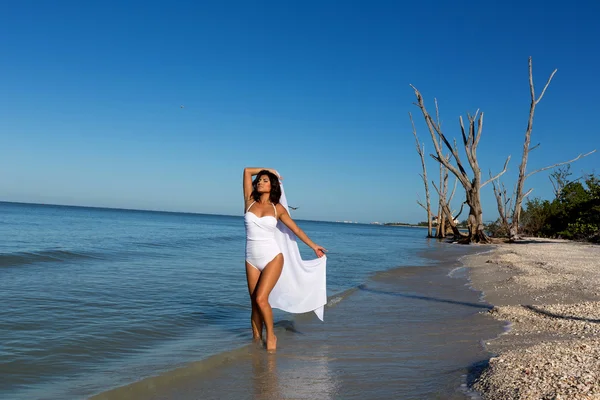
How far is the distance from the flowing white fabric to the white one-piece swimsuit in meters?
0.40

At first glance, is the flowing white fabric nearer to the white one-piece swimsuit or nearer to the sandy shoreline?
the white one-piece swimsuit

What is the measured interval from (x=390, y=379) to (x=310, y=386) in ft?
2.33

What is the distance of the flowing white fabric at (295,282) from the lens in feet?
19.0

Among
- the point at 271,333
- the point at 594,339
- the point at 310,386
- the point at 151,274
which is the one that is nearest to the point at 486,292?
the point at 594,339

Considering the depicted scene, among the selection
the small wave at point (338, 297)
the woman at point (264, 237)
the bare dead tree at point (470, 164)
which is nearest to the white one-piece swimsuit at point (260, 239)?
the woman at point (264, 237)

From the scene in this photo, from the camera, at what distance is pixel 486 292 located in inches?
378

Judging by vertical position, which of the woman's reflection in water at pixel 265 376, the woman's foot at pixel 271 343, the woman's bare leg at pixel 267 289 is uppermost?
the woman's bare leg at pixel 267 289

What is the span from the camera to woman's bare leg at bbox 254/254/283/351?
17.5 ft

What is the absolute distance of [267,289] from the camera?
5355 mm

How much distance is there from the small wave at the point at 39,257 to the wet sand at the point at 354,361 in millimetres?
9783

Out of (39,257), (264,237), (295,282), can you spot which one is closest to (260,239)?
(264,237)

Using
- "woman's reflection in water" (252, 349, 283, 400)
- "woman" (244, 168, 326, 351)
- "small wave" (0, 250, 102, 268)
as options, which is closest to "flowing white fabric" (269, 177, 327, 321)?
"woman" (244, 168, 326, 351)

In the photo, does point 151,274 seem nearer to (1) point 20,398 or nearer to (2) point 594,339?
(1) point 20,398

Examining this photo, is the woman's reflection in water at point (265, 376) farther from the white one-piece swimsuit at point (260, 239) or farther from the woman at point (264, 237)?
the white one-piece swimsuit at point (260, 239)
